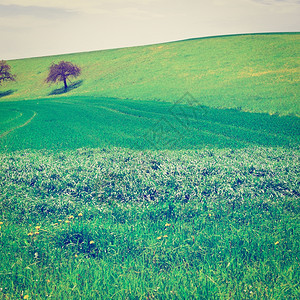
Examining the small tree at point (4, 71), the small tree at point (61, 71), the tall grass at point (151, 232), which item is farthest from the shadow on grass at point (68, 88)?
the tall grass at point (151, 232)

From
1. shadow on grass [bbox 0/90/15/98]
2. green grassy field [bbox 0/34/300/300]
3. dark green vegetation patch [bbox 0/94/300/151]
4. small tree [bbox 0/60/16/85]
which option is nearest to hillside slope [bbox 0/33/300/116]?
shadow on grass [bbox 0/90/15/98]

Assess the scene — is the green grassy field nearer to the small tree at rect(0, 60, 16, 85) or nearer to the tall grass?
the tall grass

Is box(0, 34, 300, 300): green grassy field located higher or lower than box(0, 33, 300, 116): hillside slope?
lower

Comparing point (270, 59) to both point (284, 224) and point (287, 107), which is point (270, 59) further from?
point (284, 224)

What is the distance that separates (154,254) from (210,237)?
1.16m

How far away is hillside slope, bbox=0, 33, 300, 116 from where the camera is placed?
31.3m

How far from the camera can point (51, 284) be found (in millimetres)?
4023

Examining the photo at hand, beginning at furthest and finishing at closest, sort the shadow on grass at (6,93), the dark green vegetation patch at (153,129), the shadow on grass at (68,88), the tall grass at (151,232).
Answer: the shadow on grass at (6,93), the shadow on grass at (68,88), the dark green vegetation patch at (153,129), the tall grass at (151,232)

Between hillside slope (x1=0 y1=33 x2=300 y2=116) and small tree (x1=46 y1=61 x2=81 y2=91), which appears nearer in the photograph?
hillside slope (x1=0 y1=33 x2=300 y2=116)

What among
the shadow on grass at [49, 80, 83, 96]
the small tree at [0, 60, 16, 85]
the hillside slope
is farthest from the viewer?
the small tree at [0, 60, 16, 85]

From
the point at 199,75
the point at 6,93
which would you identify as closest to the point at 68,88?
the point at 6,93

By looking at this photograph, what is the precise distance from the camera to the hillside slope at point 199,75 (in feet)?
103

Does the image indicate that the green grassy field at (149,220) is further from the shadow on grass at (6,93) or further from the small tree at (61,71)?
the shadow on grass at (6,93)

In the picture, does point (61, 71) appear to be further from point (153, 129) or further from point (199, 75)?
point (153, 129)
